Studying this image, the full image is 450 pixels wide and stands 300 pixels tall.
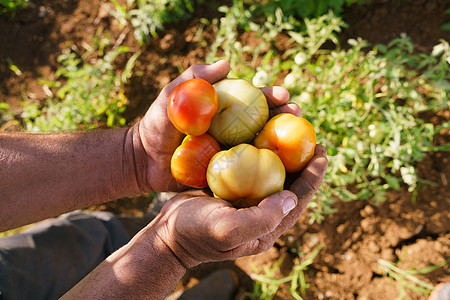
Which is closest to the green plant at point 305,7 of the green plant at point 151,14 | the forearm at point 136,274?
the green plant at point 151,14

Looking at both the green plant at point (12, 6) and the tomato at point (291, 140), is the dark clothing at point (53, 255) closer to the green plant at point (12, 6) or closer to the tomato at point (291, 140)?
the tomato at point (291, 140)

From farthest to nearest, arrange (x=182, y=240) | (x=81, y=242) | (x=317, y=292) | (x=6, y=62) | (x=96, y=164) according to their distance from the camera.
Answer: (x=6, y=62) → (x=317, y=292) → (x=81, y=242) → (x=96, y=164) → (x=182, y=240)

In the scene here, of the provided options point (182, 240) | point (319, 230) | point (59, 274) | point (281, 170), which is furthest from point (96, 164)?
point (319, 230)

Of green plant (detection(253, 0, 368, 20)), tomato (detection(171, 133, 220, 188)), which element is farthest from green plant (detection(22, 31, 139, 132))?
tomato (detection(171, 133, 220, 188))

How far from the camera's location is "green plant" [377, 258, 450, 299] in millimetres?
2375

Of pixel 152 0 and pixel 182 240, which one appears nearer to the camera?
pixel 182 240

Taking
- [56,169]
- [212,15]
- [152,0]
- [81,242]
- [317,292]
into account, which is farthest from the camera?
[212,15]

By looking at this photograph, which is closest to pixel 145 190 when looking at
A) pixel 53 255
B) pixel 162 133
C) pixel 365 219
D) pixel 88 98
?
pixel 162 133

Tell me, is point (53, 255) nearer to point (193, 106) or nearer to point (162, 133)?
point (162, 133)

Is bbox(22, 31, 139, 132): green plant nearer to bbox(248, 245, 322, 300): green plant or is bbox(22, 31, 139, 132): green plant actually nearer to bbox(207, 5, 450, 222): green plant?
bbox(207, 5, 450, 222): green plant

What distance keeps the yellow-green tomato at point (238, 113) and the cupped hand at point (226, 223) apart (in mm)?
375

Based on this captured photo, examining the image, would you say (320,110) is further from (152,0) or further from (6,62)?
(6,62)

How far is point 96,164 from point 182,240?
0.95m

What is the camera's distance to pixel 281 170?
5.16 ft
